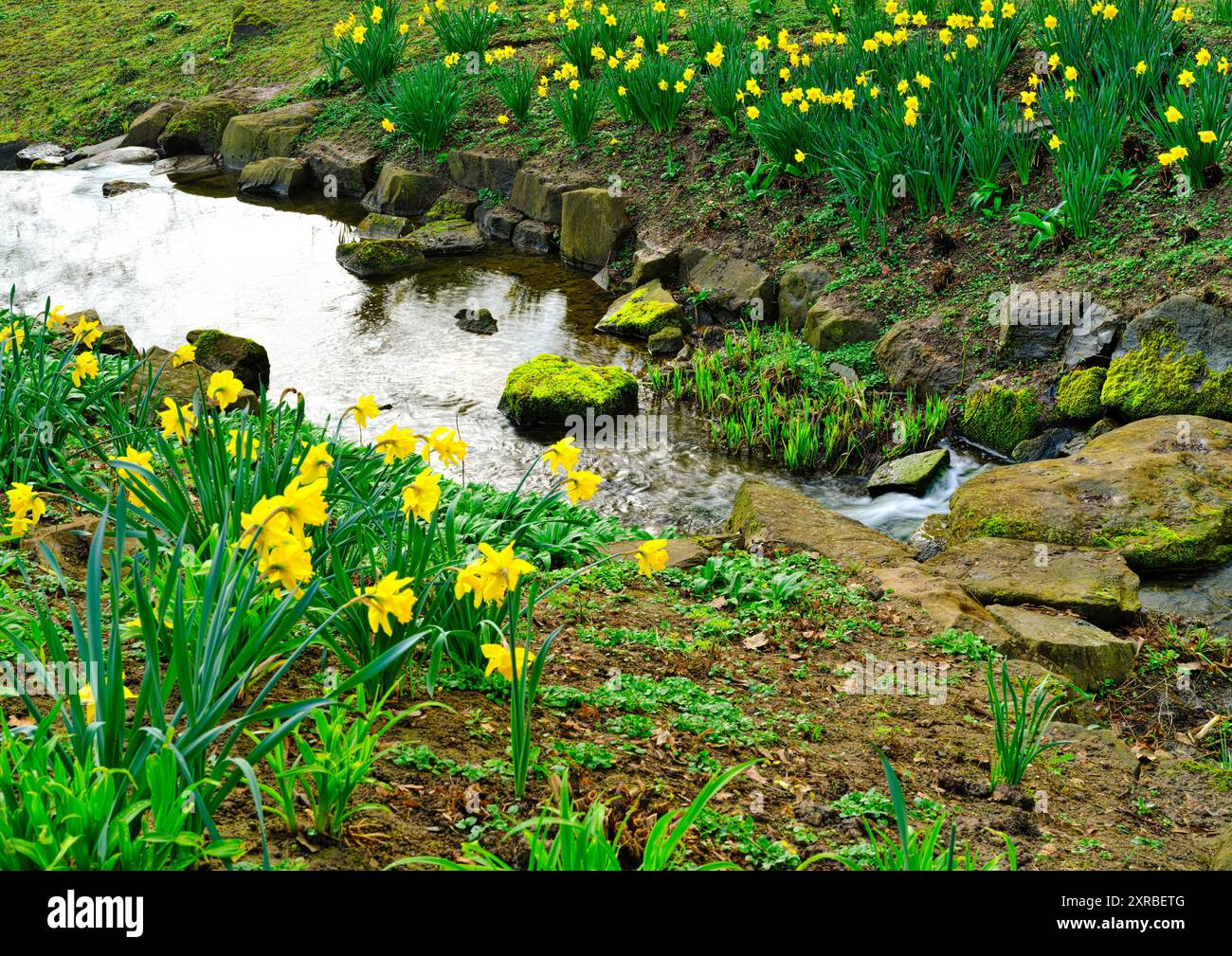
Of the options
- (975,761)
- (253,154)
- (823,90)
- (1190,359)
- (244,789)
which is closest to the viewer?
(244,789)

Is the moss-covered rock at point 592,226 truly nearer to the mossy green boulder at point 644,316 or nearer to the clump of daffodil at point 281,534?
the mossy green boulder at point 644,316

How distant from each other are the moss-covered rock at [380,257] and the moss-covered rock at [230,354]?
250 centimetres

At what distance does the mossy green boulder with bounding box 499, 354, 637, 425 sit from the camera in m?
6.61

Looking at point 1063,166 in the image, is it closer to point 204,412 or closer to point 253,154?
point 204,412

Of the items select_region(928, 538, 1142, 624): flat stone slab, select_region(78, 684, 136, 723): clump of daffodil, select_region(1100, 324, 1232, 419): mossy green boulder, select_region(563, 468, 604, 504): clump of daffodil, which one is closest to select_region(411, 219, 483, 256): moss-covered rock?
select_region(1100, 324, 1232, 419): mossy green boulder

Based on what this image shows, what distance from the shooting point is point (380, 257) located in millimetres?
9367

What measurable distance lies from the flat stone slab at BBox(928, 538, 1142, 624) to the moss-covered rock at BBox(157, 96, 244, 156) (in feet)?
38.1

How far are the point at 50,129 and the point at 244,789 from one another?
15.0 metres

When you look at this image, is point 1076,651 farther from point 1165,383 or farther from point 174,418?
point 174,418

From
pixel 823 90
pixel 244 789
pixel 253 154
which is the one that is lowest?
pixel 244 789

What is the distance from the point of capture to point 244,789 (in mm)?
2166

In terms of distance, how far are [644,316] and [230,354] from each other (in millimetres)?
3075

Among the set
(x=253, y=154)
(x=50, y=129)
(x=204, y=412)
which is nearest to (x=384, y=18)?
(x=253, y=154)

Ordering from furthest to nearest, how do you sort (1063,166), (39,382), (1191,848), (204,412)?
(1063,166) → (39,382) → (204,412) → (1191,848)
